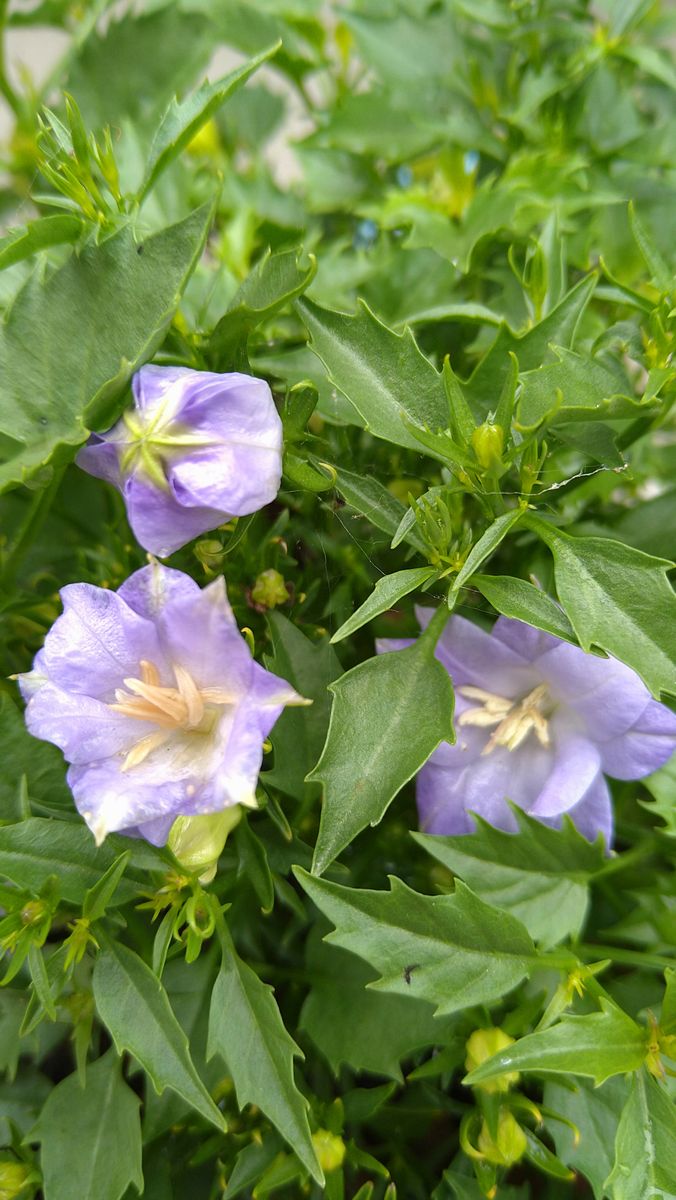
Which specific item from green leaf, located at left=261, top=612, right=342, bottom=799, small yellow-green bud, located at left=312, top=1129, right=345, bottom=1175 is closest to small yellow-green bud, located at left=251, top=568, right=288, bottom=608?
green leaf, located at left=261, top=612, right=342, bottom=799

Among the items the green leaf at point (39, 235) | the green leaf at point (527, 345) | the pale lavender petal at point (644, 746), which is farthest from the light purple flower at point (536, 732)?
the green leaf at point (39, 235)

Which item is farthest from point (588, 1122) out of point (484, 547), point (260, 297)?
point (260, 297)

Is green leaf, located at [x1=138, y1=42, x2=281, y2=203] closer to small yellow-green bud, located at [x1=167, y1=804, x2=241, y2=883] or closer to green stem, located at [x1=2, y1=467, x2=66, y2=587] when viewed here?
green stem, located at [x1=2, y1=467, x2=66, y2=587]

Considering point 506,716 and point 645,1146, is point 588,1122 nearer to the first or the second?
point 645,1146

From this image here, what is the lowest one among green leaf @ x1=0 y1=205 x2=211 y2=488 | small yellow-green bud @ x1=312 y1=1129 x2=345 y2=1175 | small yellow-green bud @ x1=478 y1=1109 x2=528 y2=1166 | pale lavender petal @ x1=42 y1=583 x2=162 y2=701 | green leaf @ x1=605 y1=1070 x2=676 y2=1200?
small yellow-green bud @ x1=478 y1=1109 x2=528 y2=1166

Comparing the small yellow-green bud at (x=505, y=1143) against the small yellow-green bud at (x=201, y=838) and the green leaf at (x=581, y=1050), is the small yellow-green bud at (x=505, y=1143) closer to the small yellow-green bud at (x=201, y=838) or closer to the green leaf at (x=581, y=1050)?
the green leaf at (x=581, y=1050)

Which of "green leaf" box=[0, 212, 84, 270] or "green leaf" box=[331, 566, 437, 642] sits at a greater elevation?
"green leaf" box=[0, 212, 84, 270]
